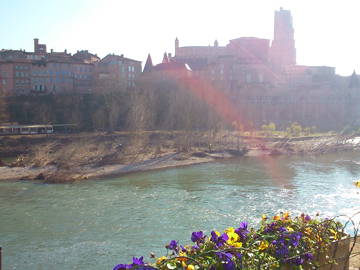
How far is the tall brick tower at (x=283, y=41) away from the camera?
6931cm

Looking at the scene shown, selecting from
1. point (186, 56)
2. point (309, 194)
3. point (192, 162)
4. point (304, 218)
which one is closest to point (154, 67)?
point (186, 56)

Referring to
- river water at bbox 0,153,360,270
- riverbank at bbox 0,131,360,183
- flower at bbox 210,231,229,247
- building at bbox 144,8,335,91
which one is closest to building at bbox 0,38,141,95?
building at bbox 144,8,335,91

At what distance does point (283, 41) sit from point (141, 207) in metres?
60.3

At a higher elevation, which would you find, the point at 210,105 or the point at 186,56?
the point at 186,56

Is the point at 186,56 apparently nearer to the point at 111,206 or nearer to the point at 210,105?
the point at 210,105

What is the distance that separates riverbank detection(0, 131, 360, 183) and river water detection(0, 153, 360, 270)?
3.01m

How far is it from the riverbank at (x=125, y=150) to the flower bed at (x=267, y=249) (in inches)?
773

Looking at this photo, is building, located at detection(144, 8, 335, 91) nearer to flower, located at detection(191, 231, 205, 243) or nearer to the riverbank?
the riverbank

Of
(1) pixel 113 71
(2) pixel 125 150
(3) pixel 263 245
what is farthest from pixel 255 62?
(3) pixel 263 245

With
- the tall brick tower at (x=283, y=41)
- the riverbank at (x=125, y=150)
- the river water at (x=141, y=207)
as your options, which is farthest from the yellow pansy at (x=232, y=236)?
the tall brick tower at (x=283, y=41)

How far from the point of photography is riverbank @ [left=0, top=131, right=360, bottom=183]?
26.4 metres

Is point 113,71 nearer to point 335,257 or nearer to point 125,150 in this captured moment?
point 125,150

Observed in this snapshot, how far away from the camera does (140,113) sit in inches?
1582

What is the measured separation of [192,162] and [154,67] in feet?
85.5
